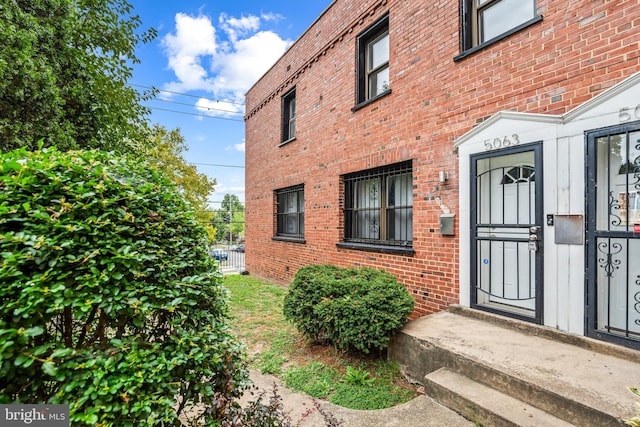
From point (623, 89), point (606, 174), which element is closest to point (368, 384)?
point (606, 174)

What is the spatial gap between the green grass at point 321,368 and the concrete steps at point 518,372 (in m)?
0.28

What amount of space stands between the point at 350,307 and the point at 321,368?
80 centimetres

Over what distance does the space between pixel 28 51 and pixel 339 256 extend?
548 centimetres

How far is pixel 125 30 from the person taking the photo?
18.6ft

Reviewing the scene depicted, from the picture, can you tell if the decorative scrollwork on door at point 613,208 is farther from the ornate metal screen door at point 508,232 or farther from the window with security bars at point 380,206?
the window with security bars at point 380,206

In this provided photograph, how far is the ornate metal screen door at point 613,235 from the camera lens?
2.83 metres

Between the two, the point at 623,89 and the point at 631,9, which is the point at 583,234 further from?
the point at 631,9

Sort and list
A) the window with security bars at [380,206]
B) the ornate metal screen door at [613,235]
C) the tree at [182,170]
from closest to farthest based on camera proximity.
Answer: the ornate metal screen door at [613,235] → the window with security bars at [380,206] → the tree at [182,170]

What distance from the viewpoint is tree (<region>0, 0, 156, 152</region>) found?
385 centimetres

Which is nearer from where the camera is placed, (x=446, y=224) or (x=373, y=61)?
(x=446, y=224)
